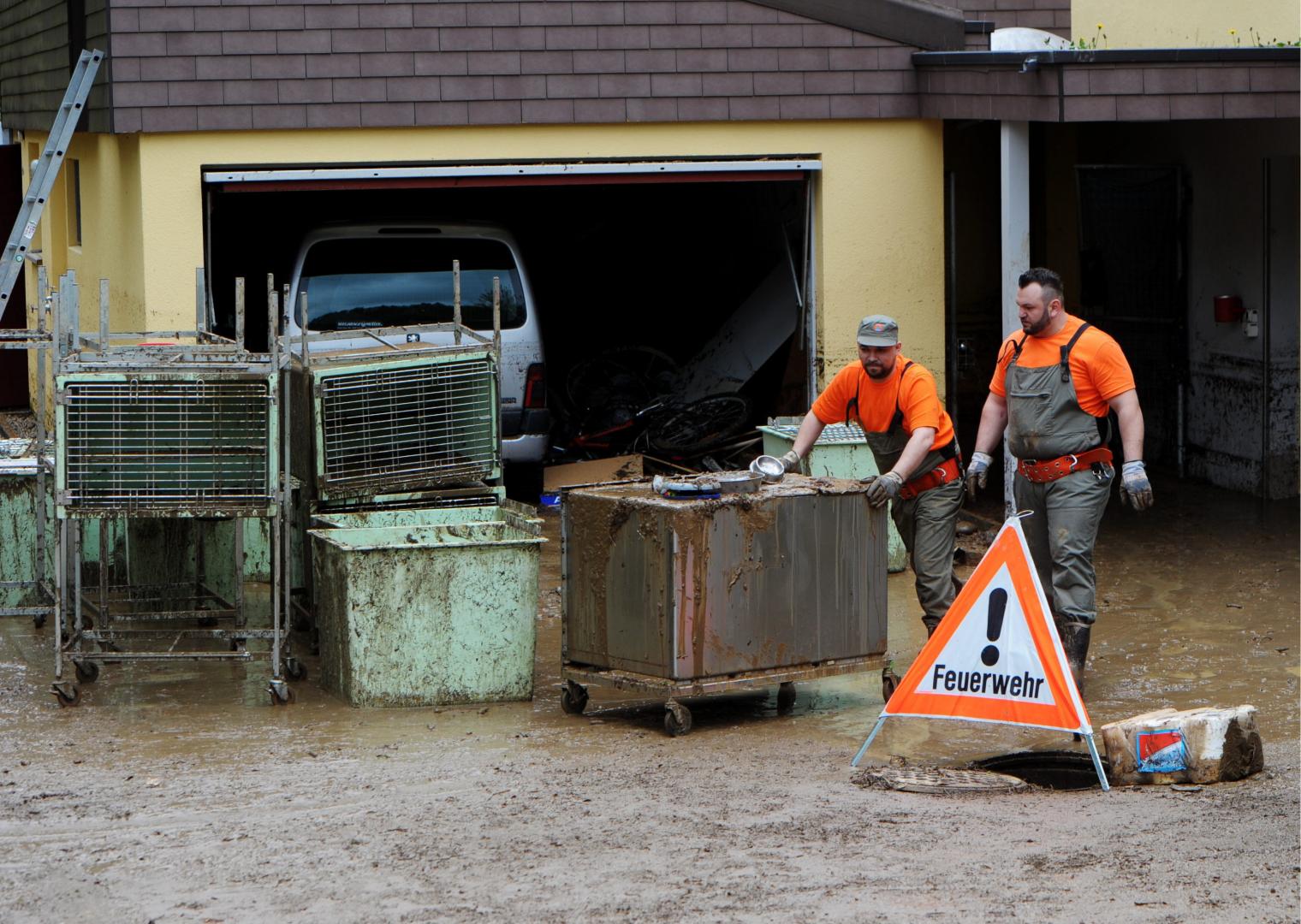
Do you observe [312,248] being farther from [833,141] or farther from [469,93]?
[833,141]

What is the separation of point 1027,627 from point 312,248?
6.81m

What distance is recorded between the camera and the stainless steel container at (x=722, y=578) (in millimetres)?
7297

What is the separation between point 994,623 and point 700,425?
677 cm

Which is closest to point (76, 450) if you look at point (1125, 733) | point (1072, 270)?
point (1125, 733)

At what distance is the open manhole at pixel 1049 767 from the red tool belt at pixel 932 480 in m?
1.41

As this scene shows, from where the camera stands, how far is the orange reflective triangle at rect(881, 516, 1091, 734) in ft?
22.1

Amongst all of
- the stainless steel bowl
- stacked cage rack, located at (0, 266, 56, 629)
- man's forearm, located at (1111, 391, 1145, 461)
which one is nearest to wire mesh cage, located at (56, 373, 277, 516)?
stacked cage rack, located at (0, 266, 56, 629)

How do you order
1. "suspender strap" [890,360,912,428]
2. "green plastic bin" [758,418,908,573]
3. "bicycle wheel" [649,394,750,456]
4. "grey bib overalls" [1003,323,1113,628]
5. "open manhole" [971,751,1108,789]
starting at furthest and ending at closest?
"bicycle wheel" [649,394,750,456] < "green plastic bin" [758,418,908,573] < "suspender strap" [890,360,912,428] < "grey bib overalls" [1003,323,1113,628] < "open manhole" [971,751,1108,789]

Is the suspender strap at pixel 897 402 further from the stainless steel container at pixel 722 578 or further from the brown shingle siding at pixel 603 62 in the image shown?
the brown shingle siding at pixel 603 62

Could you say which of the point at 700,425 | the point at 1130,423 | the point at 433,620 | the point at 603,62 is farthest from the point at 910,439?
the point at 700,425

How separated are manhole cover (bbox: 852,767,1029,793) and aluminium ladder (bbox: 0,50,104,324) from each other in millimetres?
7090

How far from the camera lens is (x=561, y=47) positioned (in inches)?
467

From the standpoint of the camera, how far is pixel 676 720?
737 cm

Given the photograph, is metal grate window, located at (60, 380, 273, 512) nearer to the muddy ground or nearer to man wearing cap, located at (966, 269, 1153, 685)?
the muddy ground
